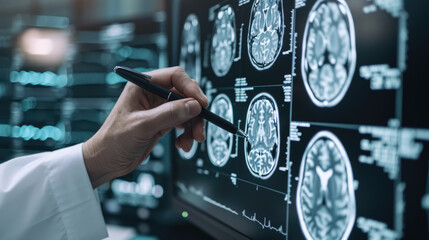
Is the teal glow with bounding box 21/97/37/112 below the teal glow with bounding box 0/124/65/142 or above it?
above

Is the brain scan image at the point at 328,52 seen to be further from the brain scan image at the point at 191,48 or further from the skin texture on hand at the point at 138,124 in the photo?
the brain scan image at the point at 191,48

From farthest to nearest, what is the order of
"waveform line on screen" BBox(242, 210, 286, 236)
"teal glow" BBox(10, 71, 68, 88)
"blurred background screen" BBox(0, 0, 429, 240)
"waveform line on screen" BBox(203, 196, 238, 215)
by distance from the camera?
"teal glow" BBox(10, 71, 68, 88) < "waveform line on screen" BBox(203, 196, 238, 215) < "waveform line on screen" BBox(242, 210, 286, 236) < "blurred background screen" BBox(0, 0, 429, 240)

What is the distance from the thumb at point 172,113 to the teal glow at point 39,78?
0.75 metres

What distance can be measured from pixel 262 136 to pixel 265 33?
0.43ft

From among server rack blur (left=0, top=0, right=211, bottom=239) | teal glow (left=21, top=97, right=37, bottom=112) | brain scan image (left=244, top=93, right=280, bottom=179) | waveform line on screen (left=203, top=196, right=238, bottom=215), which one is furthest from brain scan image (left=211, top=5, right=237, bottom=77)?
teal glow (left=21, top=97, right=37, bottom=112)

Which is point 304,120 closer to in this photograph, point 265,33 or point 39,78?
point 265,33

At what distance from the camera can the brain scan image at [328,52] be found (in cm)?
32

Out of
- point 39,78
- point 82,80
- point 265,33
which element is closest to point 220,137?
point 265,33

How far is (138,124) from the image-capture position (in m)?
0.50

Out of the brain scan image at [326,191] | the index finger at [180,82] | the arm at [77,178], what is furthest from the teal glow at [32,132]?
the brain scan image at [326,191]

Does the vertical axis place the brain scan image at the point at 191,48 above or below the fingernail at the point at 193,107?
above

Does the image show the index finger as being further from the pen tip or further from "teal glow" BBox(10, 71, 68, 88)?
"teal glow" BBox(10, 71, 68, 88)

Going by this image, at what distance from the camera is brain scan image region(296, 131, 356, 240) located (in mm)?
311

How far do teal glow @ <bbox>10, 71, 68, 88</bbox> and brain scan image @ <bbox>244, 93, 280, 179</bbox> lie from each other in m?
0.84
